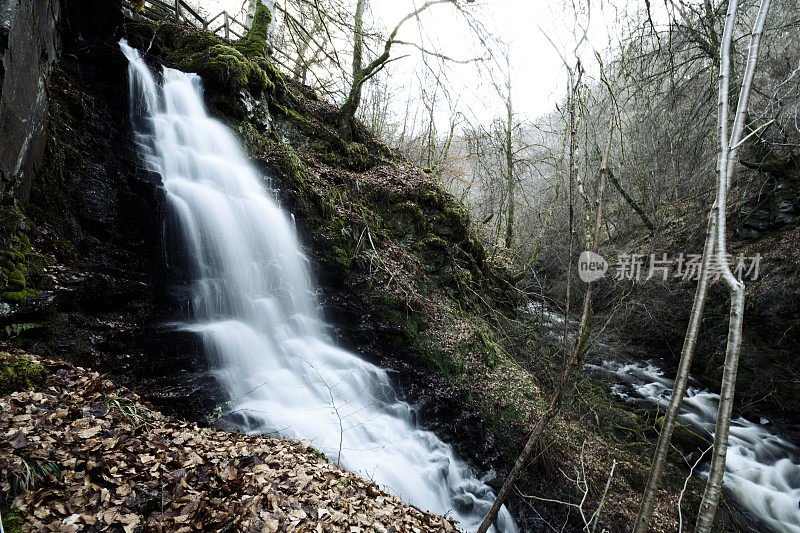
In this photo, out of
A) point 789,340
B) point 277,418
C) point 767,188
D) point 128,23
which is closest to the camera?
point 277,418

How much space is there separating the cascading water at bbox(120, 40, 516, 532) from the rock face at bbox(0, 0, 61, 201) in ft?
4.79

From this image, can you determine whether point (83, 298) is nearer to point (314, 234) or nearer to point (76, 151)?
point (76, 151)

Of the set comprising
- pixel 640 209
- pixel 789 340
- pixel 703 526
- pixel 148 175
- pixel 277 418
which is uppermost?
pixel 640 209

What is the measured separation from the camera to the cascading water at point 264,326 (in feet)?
14.4

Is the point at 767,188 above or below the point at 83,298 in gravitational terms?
above

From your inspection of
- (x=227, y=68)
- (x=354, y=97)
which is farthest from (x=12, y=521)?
(x=354, y=97)

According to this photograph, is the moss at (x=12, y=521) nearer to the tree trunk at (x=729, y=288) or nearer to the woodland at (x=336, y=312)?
the woodland at (x=336, y=312)

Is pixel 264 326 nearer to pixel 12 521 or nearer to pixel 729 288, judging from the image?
pixel 12 521

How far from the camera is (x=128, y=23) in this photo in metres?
6.80

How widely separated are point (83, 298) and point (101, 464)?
7.06ft

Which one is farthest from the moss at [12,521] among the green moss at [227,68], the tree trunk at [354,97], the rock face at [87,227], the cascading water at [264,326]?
the tree trunk at [354,97]

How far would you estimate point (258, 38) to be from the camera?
27.4 ft

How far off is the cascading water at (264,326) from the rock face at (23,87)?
146 centimetres

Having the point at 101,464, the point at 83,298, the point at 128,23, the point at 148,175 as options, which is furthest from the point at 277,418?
the point at 128,23
